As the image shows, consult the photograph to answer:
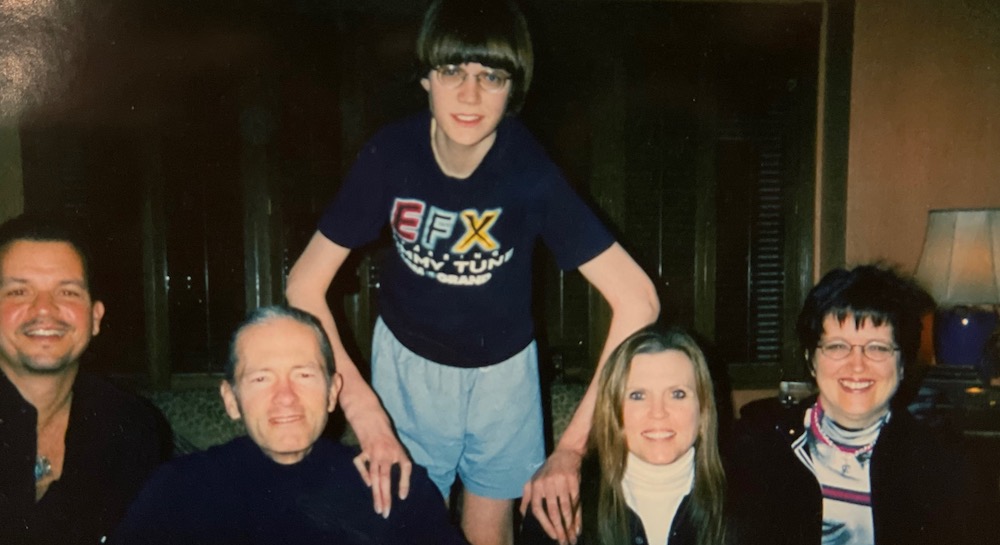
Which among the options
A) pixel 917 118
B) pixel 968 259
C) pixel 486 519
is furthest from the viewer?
pixel 917 118

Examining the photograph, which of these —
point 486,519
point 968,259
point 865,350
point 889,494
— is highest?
point 968,259

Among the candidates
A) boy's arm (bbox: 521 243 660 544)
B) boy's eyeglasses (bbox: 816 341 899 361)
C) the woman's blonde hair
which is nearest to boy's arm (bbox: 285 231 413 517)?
boy's arm (bbox: 521 243 660 544)

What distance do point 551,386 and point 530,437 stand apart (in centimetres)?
128

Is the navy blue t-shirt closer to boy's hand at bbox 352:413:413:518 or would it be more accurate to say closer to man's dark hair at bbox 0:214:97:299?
boy's hand at bbox 352:413:413:518

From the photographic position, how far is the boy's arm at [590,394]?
133 cm

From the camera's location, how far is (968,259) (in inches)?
91.8

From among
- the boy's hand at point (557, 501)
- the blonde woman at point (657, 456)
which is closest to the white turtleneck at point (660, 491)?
the blonde woman at point (657, 456)

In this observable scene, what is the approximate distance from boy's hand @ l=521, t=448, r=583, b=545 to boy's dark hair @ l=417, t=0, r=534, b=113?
2.52 ft

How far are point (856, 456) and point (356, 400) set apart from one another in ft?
3.44

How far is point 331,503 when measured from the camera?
4.02 feet

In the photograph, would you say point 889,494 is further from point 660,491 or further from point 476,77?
point 476,77

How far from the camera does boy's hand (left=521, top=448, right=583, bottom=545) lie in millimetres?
1314

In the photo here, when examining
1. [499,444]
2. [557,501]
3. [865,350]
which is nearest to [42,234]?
[499,444]

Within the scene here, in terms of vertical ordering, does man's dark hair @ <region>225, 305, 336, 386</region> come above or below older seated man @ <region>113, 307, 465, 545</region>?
above
